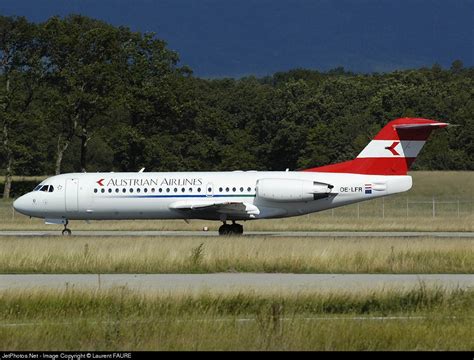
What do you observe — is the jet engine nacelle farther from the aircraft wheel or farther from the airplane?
the aircraft wheel

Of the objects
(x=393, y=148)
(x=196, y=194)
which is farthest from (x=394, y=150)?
(x=196, y=194)

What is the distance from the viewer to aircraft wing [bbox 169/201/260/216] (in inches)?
1462

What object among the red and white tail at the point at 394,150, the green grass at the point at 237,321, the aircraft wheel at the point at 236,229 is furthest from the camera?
the aircraft wheel at the point at 236,229

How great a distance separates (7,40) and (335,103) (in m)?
39.7

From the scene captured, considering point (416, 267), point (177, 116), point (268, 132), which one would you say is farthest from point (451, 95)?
point (416, 267)

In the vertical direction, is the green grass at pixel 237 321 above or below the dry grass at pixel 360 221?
below

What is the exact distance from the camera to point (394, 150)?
37.5m

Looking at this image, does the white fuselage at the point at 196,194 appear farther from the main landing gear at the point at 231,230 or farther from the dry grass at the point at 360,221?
the dry grass at the point at 360,221

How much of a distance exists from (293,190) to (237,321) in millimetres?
22850

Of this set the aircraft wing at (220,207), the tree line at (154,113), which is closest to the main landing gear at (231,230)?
the aircraft wing at (220,207)

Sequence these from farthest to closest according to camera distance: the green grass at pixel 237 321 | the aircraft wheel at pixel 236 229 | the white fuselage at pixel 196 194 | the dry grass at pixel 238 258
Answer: the aircraft wheel at pixel 236 229 → the white fuselage at pixel 196 194 → the dry grass at pixel 238 258 → the green grass at pixel 237 321

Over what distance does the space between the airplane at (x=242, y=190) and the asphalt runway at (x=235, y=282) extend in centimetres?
1543

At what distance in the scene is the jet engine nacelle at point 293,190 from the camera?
120 feet

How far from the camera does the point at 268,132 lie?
94.9 metres
